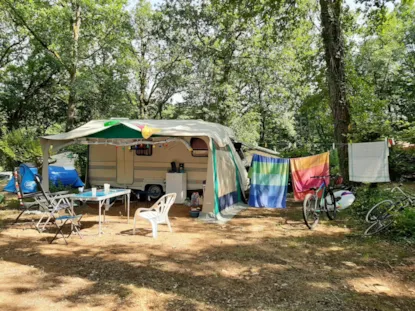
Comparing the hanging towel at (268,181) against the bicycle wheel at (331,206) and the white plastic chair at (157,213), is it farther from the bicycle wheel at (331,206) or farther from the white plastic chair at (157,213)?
the white plastic chair at (157,213)

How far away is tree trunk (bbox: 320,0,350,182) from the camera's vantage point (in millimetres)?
7586

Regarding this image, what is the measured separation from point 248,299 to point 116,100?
14.8 m

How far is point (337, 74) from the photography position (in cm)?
763

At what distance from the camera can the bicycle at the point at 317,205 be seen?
5574mm

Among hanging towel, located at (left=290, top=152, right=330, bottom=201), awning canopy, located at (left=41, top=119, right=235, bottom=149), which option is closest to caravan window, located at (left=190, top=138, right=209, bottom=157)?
awning canopy, located at (left=41, top=119, right=235, bottom=149)

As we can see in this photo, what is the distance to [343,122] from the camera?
7621 mm

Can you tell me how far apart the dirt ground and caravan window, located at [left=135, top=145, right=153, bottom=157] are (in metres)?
3.31

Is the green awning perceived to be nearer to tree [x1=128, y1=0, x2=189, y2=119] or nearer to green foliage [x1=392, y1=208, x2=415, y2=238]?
green foliage [x1=392, y1=208, x2=415, y2=238]

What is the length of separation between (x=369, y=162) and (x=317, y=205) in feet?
5.64

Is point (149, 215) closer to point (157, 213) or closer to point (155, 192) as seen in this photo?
point (157, 213)

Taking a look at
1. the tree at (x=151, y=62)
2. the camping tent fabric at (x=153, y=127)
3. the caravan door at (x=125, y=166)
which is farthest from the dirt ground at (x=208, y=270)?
the tree at (x=151, y=62)

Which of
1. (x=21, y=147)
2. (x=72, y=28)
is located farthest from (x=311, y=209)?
(x=72, y=28)

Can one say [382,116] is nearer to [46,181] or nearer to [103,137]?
[103,137]

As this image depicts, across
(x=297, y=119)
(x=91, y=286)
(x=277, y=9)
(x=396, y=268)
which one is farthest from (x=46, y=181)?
(x=297, y=119)
